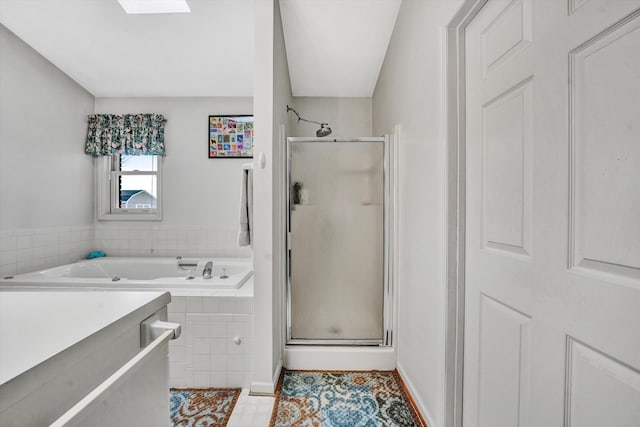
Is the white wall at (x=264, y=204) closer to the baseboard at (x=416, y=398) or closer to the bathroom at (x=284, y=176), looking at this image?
the bathroom at (x=284, y=176)

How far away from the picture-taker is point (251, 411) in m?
1.61

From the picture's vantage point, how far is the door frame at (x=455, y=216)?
119 centimetres

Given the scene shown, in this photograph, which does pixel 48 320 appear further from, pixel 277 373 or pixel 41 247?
pixel 41 247

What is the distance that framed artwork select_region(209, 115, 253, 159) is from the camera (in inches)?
122

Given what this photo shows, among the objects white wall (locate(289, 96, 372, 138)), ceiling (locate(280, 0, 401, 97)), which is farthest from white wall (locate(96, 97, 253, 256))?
ceiling (locate(280, 0, 401, 97))

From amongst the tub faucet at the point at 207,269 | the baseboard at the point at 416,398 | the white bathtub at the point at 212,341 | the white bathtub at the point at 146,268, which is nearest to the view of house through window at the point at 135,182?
the white bathtub at the point at 146,268

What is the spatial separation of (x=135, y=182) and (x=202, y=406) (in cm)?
255

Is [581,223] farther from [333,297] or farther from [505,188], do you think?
[333,297]

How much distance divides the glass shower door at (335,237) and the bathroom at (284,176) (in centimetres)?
13

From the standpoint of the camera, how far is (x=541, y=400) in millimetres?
812

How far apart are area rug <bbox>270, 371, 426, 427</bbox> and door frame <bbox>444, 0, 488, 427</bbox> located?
1.46 ft

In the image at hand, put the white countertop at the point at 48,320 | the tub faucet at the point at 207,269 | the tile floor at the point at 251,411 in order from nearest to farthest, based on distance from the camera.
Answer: the white countertop at the point at 48,320 < the tile floor at the point at 251,411 < the tub faucet at the point at 207,269

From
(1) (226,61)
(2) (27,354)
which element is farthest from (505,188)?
(1) (226,61)

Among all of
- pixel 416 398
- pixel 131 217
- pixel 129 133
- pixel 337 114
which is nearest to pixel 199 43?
pixel 129 133
